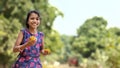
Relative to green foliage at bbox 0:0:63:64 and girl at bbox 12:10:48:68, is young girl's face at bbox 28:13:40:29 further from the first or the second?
green foliage at bbox 0:0:63:64

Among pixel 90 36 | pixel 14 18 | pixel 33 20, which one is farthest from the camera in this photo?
pixel 90 36

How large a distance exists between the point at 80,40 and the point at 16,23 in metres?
25.2

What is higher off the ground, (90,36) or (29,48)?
(29,48)

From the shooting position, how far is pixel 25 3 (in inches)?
880

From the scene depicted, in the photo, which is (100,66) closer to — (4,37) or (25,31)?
(4,37)

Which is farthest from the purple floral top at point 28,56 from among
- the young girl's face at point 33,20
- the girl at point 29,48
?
the young girl's face at point 33,20

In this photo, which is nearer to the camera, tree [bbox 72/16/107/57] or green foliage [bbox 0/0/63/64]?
green foliage [bbox 0/0/63/64]

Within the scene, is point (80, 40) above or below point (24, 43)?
below

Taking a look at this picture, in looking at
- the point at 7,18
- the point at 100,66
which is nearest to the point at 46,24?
the point at 7,18

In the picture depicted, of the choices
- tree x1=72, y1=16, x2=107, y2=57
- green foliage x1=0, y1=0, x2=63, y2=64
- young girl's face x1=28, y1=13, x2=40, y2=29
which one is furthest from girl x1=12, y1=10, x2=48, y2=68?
tree x1=72, y1=16, x2=107, y2=57

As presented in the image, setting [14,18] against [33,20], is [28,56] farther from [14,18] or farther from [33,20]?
[14,18]

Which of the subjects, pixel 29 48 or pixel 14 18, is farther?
pixel 14 18

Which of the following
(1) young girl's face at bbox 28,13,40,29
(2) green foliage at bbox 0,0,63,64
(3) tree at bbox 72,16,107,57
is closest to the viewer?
(1) young girl's face at bbox 28,13,40,29

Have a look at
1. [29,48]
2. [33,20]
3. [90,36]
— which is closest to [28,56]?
[29,48]
